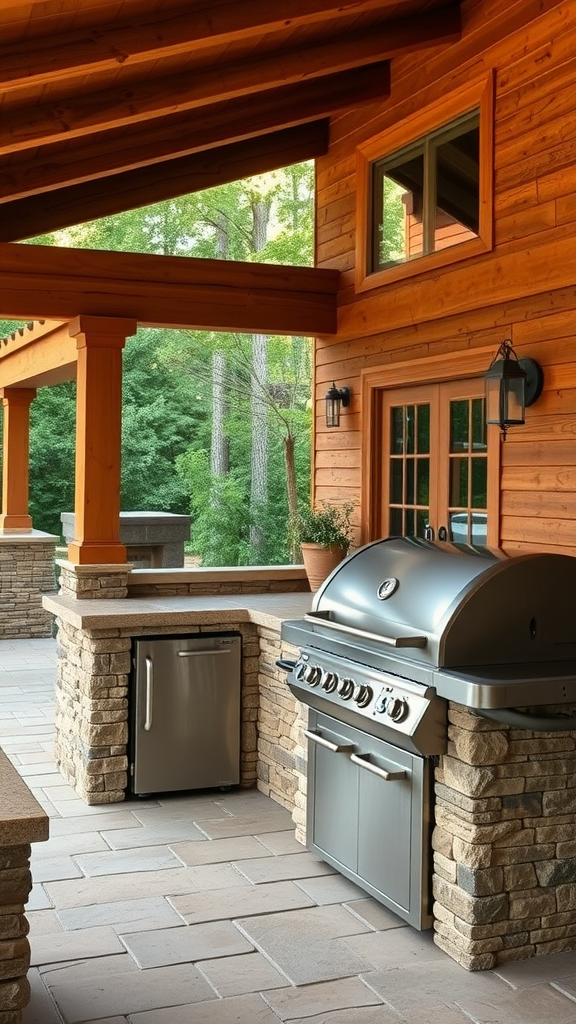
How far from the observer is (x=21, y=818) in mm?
2525

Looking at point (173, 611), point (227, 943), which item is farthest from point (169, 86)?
point (227, 943)

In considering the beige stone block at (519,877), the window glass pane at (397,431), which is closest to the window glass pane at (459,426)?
the window glass pane at (397,431)

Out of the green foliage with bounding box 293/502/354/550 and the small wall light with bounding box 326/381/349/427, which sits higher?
the small wall light with bounding box 326/381/349/427

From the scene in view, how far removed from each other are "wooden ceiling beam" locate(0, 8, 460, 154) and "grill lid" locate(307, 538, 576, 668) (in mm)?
2696

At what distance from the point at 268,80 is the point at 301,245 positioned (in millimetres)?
10348

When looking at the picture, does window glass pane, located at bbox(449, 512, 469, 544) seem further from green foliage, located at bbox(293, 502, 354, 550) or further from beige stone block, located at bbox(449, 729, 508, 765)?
beige stone block, located at bbox(449, 729, 508, 765)

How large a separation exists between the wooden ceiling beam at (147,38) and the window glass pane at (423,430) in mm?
2260

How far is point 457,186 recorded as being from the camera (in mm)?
5562

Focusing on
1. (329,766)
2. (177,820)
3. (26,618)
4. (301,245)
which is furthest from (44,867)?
(301,245)

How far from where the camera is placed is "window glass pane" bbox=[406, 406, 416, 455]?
616cm

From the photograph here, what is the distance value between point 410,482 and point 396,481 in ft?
0.63

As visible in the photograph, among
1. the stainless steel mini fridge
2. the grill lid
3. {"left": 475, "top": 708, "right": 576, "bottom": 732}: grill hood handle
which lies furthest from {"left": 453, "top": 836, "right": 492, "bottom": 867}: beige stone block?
the stainless steel mini fridge

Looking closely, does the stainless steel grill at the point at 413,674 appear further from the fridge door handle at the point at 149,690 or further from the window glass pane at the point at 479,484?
the fridge door handle at the point at 149,690

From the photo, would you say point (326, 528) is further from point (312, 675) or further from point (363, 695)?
point (363, 695)
